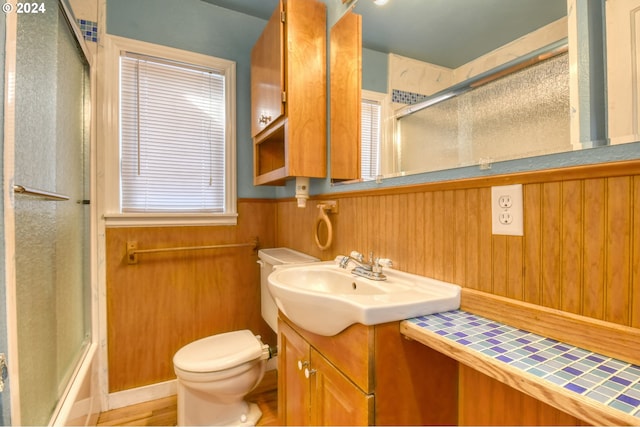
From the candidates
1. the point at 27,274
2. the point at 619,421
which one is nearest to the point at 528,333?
the point at 619,421

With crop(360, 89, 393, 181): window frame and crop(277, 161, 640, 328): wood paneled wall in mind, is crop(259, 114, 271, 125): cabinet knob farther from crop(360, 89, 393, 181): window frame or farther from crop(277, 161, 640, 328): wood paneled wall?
crop(277, 161, 640, 328): wood paneled wall

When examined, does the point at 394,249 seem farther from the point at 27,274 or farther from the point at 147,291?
the point at 147,291

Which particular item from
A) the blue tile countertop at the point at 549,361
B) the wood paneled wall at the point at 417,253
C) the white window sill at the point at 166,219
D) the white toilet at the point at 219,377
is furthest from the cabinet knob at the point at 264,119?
the blue tile countertop at the point at 549,361

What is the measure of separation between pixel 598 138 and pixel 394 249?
64 cm

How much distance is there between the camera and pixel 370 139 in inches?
48.4

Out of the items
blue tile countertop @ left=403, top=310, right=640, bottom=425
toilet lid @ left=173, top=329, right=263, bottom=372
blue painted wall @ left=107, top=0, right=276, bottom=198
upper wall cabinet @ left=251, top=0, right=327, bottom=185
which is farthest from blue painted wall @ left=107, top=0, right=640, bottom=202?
toilet lid @ left=173, top=329, right=263, bottom=372

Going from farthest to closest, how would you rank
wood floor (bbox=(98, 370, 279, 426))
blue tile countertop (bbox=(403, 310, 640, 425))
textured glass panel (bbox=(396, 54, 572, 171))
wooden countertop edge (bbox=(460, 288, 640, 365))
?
wood floor (bbox=(98, 370, 279, 426)), textured glass panel (bbox=(396, 54, 572, 171)), wooden countertop edge (bbox=(460, 288, 640, 365)), blue tile countertop (bbox=(403, 310, 640, 425))

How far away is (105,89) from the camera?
1593mm

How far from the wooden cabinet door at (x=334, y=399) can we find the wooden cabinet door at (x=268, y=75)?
112cm

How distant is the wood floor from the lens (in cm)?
151

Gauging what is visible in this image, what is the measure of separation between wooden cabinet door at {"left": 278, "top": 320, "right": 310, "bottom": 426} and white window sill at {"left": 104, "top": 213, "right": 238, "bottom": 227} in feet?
2.99

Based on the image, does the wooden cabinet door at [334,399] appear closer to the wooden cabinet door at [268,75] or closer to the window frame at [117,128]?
the wooden cabinet door at [268,75]

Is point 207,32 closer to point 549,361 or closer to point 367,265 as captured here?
point 367,265

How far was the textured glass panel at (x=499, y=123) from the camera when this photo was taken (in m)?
0.65
